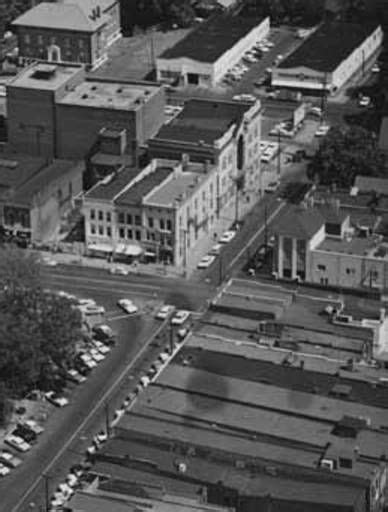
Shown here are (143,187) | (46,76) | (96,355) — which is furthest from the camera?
(46,76)

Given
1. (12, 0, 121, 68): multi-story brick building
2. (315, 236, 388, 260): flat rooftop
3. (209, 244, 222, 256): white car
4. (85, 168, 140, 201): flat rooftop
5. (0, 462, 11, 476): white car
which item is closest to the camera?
(0, 462, 11, 476): white car

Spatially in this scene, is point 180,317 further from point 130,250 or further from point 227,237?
point 227,237

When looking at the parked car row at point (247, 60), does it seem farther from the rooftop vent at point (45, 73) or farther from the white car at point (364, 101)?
the rooftop vent at point (45, 73)

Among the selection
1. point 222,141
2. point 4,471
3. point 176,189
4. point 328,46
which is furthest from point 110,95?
point 4,471

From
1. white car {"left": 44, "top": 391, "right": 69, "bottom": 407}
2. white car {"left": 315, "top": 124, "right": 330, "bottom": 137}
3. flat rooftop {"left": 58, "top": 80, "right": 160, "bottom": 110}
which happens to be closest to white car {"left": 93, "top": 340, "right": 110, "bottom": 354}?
white car {"left": 44, "top": 391, "right": 69, "bottom": 407}

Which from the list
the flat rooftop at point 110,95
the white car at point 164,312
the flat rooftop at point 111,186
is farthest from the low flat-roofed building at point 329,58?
the white car at point 164,312

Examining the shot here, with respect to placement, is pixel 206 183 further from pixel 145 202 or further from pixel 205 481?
pixel 205 481

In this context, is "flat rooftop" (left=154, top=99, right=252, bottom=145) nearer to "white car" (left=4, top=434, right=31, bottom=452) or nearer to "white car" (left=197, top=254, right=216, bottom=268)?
"white car" (left=197, top=254, right=216, bottom=268)

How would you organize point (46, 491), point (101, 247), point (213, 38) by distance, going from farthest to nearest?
1. point (213, 38)
2. point (101, 247)
3. point (46, 491)
